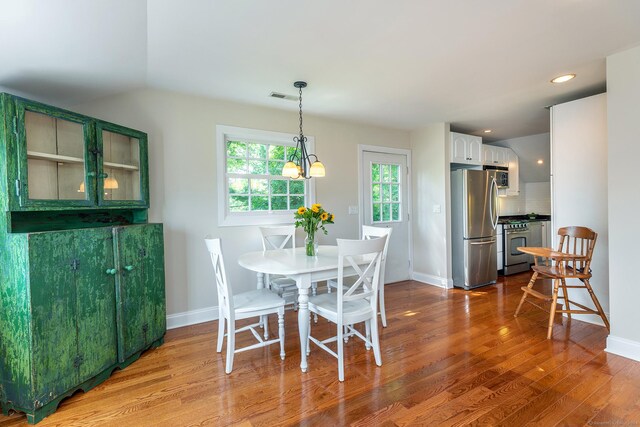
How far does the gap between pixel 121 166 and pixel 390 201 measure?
3417 mm

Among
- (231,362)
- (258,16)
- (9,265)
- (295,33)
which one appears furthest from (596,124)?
(9,265)

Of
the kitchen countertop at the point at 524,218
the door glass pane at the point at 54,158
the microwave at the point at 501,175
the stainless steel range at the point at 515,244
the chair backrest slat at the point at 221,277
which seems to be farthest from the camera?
the kitchen countertop at the point at 524,218

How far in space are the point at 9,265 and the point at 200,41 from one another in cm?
179

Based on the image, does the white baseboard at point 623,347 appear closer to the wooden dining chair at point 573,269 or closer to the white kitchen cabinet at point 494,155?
the wooden dining chair at point 573,269

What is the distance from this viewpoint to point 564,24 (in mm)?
1938

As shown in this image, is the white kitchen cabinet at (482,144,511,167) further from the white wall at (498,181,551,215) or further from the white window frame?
the white window frame

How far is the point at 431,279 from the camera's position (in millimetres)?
4457

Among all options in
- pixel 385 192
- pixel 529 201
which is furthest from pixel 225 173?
pixel 529 201

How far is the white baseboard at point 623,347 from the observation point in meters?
2.25

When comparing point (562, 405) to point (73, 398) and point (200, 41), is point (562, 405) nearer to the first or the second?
point (73, 398)

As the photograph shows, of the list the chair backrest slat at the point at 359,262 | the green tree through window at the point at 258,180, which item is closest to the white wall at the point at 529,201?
the green tree through window at the point at 258,180

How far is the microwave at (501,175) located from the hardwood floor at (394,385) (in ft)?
9.11

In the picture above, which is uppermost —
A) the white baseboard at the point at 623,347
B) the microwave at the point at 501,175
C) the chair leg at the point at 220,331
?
the microwave at the point at 501,175

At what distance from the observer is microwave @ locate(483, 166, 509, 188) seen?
502 cm
